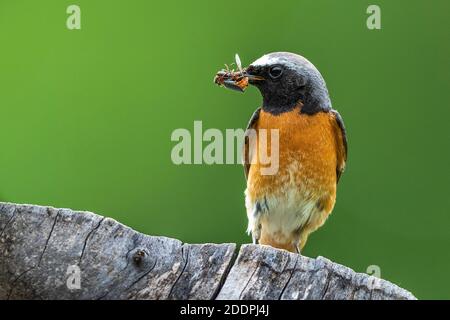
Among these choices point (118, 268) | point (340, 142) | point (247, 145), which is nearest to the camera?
point (118, 268)

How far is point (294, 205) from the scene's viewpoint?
245 inches

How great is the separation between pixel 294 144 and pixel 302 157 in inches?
4.9

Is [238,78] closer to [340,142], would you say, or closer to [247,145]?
[247,145]

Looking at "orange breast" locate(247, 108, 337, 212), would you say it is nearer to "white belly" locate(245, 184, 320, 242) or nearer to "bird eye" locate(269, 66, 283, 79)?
"white belly" locate(245, 184, 320, 242)

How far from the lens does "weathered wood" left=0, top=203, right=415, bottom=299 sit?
347 centimetres

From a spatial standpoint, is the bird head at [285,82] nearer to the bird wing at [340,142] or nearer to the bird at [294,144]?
the bird at [294,144]

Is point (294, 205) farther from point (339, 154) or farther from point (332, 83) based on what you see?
point (332, 83)

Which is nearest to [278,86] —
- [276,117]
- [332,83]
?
[276,117]

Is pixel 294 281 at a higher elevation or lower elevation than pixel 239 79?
lower

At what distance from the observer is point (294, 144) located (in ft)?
20.3

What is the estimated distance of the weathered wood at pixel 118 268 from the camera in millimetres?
3475

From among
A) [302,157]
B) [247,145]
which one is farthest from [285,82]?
[247,145]

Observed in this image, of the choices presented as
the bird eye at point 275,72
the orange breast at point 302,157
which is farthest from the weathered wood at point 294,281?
the bird eye at point 275,72
